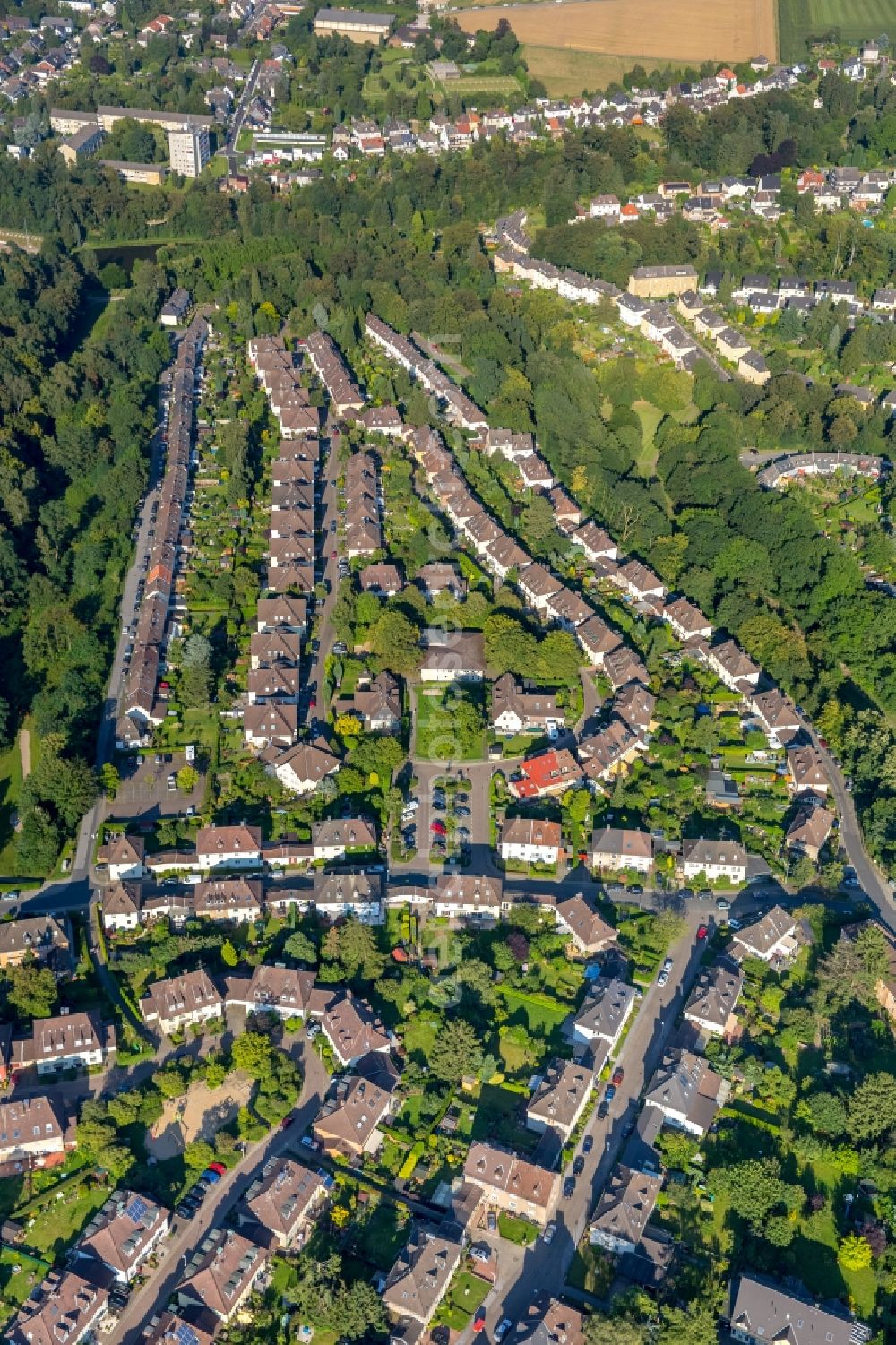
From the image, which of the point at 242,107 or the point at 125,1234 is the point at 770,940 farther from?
the point at 242,107

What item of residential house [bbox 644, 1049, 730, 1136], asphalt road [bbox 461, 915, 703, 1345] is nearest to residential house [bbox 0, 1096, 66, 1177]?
asphalt road [bbox 461, 915, 703, 1345]

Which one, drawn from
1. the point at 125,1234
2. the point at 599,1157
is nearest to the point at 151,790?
the point at 125,1234

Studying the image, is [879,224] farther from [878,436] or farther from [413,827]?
[413,827]

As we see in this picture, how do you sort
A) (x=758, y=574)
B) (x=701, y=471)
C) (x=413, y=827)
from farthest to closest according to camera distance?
(x=701, y=471) < (x=758, y=574) < (x=413, y=827)

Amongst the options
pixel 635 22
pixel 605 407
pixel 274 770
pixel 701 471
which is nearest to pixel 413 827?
pixel 274 770

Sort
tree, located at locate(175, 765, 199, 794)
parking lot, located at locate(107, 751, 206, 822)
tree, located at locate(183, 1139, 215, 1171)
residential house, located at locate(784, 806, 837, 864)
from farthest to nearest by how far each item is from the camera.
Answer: tree, located at locate(175, 765, 199, 794), parking lot, located at locate(107, 751, 206, 822), residential house, located at locate(784, 806, 837, 864), tree, located at locate(183, 1139, 215, 1171)

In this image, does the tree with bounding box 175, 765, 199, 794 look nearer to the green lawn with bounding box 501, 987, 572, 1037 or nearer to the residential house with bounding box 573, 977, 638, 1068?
the green lawn with bounding box 501, 987, 572, 1037
